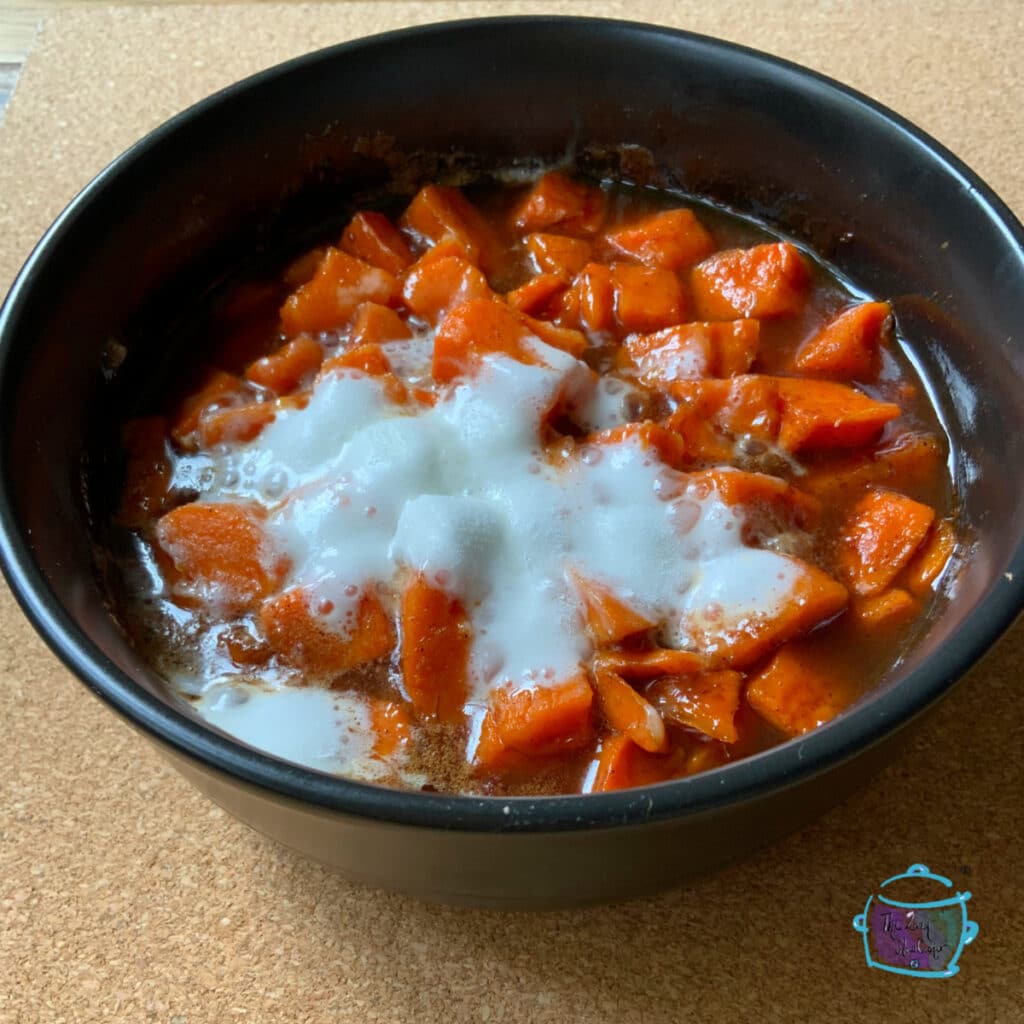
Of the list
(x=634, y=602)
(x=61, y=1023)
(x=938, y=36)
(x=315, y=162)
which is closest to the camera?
(x=61, y=1023)

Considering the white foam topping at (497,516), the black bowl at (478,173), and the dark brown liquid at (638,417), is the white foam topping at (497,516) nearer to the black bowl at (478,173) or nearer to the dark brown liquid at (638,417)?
the dark brown liquid at (638,417)

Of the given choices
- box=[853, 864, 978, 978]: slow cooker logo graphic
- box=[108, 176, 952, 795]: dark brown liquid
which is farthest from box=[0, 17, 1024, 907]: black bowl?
box=[853, 864, 978, 978]: slow cooker logo graphic

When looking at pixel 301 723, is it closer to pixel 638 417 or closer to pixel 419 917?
pixel 419 917

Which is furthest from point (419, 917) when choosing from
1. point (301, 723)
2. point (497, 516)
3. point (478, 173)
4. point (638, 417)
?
point (478, 173)

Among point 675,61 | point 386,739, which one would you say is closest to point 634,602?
point 386,739

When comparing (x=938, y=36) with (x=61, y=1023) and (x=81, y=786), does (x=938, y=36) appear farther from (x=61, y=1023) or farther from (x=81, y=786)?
(x=61, y=1023)

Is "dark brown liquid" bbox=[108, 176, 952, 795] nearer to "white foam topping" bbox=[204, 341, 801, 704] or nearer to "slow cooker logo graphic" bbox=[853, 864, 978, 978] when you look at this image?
"white foam topping" bbox=[204, 341, 801, 704]

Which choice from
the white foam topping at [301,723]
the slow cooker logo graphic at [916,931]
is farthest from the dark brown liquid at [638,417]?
the slow cooker logo graphic at [916,931]
